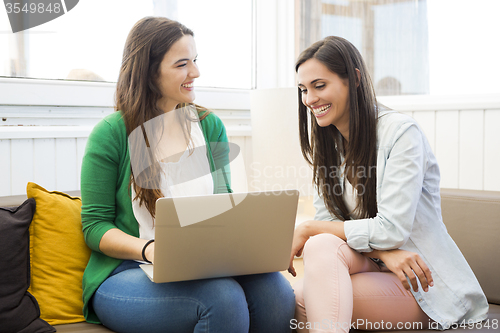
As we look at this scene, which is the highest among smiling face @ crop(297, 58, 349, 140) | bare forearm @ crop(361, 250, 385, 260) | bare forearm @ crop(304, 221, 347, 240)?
smiling face @ crop(297, 58, 349, 140)

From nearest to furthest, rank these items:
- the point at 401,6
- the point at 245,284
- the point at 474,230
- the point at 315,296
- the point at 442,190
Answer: the point at 315,296
the point at 245,284
the point at 474,230
the point at 442,190
the point at 401,6

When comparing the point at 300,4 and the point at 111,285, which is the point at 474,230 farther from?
the point at 300,4

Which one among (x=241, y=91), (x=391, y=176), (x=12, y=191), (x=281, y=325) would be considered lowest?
(x=281, y=325)

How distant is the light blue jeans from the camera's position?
1.04 metres

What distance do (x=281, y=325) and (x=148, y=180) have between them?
1.69ft

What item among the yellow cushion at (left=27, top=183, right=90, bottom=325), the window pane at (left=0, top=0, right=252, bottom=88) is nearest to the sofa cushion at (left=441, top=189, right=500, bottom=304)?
the yellow cushion at (left=27, top=183, right=90, bottom=325)

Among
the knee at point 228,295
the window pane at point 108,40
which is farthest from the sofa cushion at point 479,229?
the window pane at point 108,40

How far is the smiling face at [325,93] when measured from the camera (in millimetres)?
1229

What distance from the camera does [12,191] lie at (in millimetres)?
1753

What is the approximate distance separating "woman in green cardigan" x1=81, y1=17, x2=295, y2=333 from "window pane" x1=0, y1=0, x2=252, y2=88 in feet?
2.59

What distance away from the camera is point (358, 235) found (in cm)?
115

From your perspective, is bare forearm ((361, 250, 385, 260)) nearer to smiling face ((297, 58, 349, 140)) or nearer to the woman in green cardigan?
the woman in green cardigan

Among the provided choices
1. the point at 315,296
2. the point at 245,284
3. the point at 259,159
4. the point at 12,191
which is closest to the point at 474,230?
the point at 315,296

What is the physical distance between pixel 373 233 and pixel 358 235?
40 millimetres
